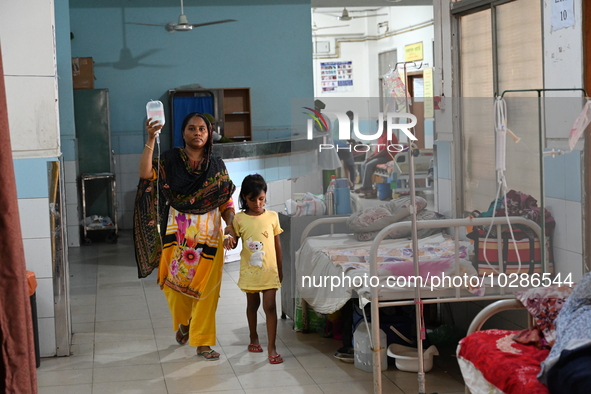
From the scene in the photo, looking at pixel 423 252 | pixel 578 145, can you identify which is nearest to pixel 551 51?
pixel 578 145

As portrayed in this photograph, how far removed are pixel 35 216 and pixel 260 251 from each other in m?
1.34

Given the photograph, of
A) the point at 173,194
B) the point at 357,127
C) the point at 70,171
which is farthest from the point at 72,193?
the point at 357,127

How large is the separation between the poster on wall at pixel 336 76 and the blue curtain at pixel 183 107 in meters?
7.61

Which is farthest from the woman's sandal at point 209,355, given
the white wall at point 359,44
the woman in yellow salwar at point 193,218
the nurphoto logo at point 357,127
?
the white wall at point 359,44

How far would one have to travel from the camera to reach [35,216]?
417 centimetres

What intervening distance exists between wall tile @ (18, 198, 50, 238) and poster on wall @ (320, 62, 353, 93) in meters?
13.8

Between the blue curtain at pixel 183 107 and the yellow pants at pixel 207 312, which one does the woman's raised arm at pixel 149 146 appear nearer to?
the yellow pants at pixel 207 312

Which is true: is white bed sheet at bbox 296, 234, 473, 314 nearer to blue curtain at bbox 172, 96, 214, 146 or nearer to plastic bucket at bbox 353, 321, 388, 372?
plastic bucket at bbox 353, 321, 388, 372

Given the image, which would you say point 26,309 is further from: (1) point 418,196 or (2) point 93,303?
(2) point 93,303

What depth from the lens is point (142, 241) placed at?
4.34 metres

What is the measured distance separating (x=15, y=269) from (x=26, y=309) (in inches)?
2.6

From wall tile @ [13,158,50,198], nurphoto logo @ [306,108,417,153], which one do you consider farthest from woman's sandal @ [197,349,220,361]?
nurphoto logo @ [306,108,417,153]

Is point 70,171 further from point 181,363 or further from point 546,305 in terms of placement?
point 546,305

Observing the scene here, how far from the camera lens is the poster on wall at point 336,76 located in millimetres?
17344
